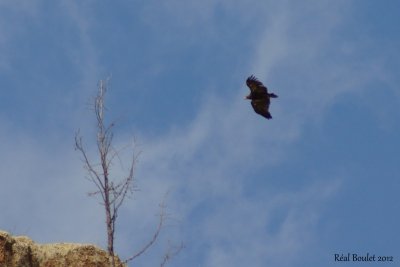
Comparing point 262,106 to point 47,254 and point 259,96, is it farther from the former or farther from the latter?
point 47,254

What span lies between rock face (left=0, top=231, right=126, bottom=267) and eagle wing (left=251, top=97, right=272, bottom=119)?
6223mm

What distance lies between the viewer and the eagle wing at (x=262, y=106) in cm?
1878

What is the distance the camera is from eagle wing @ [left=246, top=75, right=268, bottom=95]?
18047 millimetres

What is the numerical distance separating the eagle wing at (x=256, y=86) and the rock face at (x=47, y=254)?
19.4 ft

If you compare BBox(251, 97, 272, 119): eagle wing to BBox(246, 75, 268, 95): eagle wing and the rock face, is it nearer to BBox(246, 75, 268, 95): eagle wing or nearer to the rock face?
BBox(246, 75, 268, 95): eagle wing

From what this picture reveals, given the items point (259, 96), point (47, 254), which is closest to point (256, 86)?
point (259, 96)

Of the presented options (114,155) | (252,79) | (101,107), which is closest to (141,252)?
(114,155)

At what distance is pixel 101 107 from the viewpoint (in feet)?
42.8

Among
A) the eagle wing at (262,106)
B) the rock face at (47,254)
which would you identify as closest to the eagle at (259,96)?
the eagle wing at (262,106)

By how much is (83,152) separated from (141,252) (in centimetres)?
204

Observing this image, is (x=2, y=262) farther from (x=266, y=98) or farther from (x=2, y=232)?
(x=266, y=98)

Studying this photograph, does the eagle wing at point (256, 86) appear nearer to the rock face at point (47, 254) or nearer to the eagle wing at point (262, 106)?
the eagle wing at point (262, 106)

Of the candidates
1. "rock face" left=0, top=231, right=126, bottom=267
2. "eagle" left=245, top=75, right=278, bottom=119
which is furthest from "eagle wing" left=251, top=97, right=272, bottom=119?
"rock face" left=0, top=231, right=126, bottom=267

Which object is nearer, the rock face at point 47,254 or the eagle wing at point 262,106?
the rock face at point 47,254
